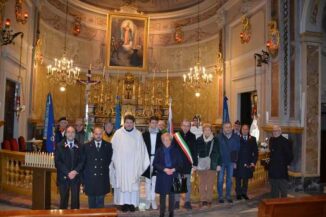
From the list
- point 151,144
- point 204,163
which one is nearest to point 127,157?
point 151,144

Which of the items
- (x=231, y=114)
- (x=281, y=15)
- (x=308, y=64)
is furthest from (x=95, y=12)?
(x=308, y=64)


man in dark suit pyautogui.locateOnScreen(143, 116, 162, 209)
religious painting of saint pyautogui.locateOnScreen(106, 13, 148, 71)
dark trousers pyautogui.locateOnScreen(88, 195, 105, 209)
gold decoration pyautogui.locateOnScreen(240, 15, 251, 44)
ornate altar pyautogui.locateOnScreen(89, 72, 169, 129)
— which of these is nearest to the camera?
dark trousers pyautogui.locateOnScreen(88, 195, 105, 209)

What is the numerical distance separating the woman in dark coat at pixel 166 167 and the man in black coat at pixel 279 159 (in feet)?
6.16

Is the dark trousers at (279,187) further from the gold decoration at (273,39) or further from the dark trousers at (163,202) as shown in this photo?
the gold decoration at (273,39)

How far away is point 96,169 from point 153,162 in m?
0.93

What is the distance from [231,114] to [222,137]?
680 centimetres

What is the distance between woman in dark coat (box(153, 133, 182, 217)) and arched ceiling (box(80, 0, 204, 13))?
12.6 metres

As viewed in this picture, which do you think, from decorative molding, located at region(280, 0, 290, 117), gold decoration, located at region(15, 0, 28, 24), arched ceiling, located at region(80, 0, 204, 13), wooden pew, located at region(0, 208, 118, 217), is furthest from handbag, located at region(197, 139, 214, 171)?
arched ceiling, located at region(80, 0, 204, 13)

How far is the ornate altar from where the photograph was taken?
15.1m

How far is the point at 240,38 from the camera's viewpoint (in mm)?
12430

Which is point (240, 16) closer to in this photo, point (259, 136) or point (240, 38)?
point (240, 38)

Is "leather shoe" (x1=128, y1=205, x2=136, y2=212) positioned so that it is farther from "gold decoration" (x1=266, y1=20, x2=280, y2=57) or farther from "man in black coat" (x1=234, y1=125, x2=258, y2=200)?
"gold decoration" (x1=266, y1=20, x2=280, y2=57)

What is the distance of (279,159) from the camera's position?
5.89m

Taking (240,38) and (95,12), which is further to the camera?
(95,12)
